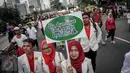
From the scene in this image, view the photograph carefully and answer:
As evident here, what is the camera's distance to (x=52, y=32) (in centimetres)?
470

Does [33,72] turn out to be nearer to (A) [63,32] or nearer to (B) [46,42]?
(B) [46,42]

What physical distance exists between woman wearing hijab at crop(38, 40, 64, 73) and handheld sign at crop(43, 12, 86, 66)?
16cm

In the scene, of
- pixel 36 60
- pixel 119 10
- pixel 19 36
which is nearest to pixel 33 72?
pixel 36 60

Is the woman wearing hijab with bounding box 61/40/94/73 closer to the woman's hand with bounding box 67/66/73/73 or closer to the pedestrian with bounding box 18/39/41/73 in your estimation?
the woman's hand with bounding box 67/66/73/73

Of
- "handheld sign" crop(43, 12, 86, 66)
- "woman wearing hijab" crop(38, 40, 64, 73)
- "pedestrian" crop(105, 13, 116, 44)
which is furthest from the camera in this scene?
"pedestrian" crop(105, 13, 116, 44)

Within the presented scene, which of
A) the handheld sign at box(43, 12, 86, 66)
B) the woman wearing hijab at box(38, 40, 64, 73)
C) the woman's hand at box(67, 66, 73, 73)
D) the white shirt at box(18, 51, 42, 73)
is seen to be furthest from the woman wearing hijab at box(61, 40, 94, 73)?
the white shirt at box(18, 51, 42, 73)

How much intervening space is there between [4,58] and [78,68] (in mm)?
1809

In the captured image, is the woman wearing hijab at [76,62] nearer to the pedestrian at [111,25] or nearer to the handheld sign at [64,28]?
the handheld sign at [64,28]

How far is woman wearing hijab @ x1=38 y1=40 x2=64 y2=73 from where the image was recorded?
4.52 meters

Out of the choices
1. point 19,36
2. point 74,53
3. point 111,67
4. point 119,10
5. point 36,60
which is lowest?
point 119,10

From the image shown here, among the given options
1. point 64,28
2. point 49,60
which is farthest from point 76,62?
point 64,28

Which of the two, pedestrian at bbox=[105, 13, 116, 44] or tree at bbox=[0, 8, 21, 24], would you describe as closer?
pedestrian at bbox=[105, 13, 116, 44]

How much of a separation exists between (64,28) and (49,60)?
610mm

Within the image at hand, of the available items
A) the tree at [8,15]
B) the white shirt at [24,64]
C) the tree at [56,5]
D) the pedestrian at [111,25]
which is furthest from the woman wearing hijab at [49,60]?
the tree at [56,5]
